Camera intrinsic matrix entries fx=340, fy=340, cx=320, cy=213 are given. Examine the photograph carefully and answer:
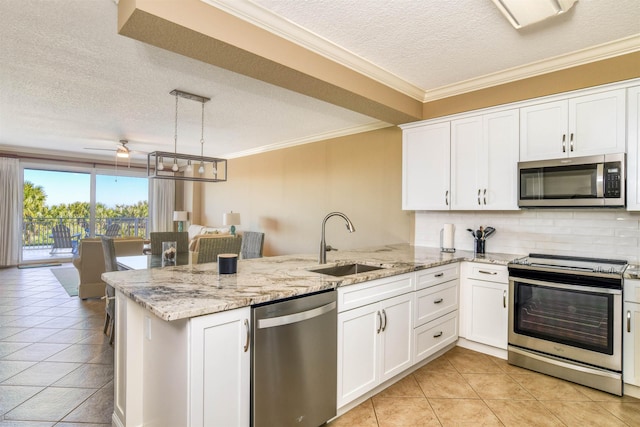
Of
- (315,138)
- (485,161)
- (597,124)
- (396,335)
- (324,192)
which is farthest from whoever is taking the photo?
(315,138)

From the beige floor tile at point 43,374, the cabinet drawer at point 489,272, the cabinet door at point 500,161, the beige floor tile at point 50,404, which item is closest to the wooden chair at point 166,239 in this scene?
the beige floor tile at point 43,374

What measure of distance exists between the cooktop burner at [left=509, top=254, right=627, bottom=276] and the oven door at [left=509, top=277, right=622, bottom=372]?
13 centimetres

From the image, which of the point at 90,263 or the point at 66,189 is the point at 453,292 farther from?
the point at 66,189

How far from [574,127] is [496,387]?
217 cm

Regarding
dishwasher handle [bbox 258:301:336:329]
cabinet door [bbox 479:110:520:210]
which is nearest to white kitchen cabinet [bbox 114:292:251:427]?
dishwasher handle [bbox 258:301:336:329]

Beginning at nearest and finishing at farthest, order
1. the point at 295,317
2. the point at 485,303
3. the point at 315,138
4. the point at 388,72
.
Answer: the point at 295,317, the point at 485,303, the point at 388,72, the point at 315,138

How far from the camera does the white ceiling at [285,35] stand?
7.23ft

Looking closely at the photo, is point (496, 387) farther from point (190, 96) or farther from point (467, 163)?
point (190, 96)

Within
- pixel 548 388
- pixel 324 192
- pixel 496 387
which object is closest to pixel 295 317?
pixel 496 387

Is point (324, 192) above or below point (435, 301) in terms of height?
above

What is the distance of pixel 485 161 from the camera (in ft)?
10.8

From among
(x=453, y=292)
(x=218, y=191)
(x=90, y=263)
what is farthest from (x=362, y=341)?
(x=218, y=191)

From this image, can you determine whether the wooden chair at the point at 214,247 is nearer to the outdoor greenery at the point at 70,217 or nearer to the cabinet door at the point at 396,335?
the cabinet door at the point at 396,335

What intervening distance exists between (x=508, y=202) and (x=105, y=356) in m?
3.89
